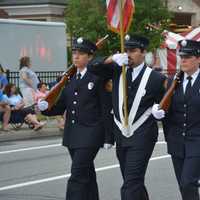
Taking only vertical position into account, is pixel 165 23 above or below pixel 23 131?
above

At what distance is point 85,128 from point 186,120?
3.74ft

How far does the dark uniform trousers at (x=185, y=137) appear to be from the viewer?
723 centimetres

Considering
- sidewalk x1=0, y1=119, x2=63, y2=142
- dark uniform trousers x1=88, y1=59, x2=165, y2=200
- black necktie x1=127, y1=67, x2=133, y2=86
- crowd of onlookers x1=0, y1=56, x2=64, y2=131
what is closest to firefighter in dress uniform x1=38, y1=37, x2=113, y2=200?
dark uniform trousers x1=88, y1=59, x2=165, y2=200

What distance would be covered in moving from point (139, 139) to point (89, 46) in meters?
1.18

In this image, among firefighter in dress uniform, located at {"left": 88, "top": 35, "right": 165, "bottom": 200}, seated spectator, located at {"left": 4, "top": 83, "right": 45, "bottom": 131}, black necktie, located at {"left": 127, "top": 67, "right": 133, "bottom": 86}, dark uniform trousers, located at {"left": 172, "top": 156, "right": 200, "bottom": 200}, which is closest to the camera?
dark uniform trousers, located at {"left": 172, "top": 156, "right": 200, "bottom": 200}

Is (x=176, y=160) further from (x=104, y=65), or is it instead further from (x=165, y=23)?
(x=165, y=23)

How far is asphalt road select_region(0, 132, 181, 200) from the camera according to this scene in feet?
33.6

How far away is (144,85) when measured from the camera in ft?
25.2

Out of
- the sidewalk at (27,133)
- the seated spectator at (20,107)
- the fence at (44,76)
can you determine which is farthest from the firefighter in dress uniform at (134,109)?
the fence at (44,76)

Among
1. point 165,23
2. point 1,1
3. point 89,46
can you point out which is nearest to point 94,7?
point 165,23

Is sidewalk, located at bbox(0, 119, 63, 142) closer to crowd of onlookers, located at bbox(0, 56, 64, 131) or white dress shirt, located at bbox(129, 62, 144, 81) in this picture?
crowd of onlookers, located at bbox(0, 56, 64, 131)

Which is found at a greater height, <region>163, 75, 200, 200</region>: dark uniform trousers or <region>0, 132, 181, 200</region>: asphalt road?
<region>163, 75, 200, 200</region>: dark uniform trousers

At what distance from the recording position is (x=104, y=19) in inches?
1093

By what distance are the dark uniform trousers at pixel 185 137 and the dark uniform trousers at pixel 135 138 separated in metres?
0.20
